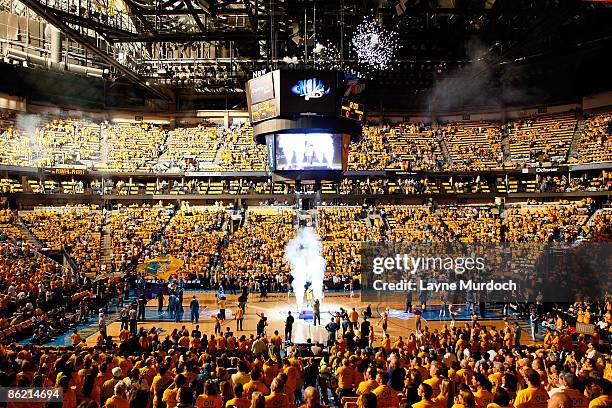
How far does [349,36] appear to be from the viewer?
2850cm

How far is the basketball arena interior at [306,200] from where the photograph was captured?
11.4m

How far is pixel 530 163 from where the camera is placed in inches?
1513

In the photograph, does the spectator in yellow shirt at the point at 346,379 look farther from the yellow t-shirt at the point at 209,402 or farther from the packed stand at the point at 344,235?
the packed stand at the point at 344,235

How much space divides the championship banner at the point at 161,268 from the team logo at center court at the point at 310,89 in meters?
15.4

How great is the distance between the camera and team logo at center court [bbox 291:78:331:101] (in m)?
16.8

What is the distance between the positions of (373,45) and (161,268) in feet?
60.5

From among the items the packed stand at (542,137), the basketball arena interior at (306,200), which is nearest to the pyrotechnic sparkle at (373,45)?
the basketball arena interior at (306,200)

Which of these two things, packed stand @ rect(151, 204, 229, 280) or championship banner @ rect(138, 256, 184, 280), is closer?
championship banner @ rect(138, 256, 184, 280)

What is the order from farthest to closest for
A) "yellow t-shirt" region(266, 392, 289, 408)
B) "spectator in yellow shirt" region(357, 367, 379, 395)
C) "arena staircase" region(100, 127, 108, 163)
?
1. "arena staircase" region(100, 127, 108, 163)
2. "spectator in yellow shirt" region(357, 367, 379, 395)
3. "yellow t-shirt" region(266, 392, 289, 408)

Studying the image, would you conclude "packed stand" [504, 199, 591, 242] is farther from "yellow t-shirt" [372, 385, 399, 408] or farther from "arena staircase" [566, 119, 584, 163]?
"yellow t-shirt" [372, 385, 399, 408]

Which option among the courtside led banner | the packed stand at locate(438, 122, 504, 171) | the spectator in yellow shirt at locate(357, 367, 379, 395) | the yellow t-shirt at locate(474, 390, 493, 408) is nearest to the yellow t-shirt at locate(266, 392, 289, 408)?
the spectator in yellow shirt at locate(357, 367, 379, 395)

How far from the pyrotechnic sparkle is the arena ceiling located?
1.74 feet

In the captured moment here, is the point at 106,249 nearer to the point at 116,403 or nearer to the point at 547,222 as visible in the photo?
the point at 116,403

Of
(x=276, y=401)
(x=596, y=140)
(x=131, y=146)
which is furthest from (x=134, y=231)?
(x=596, y=140)
